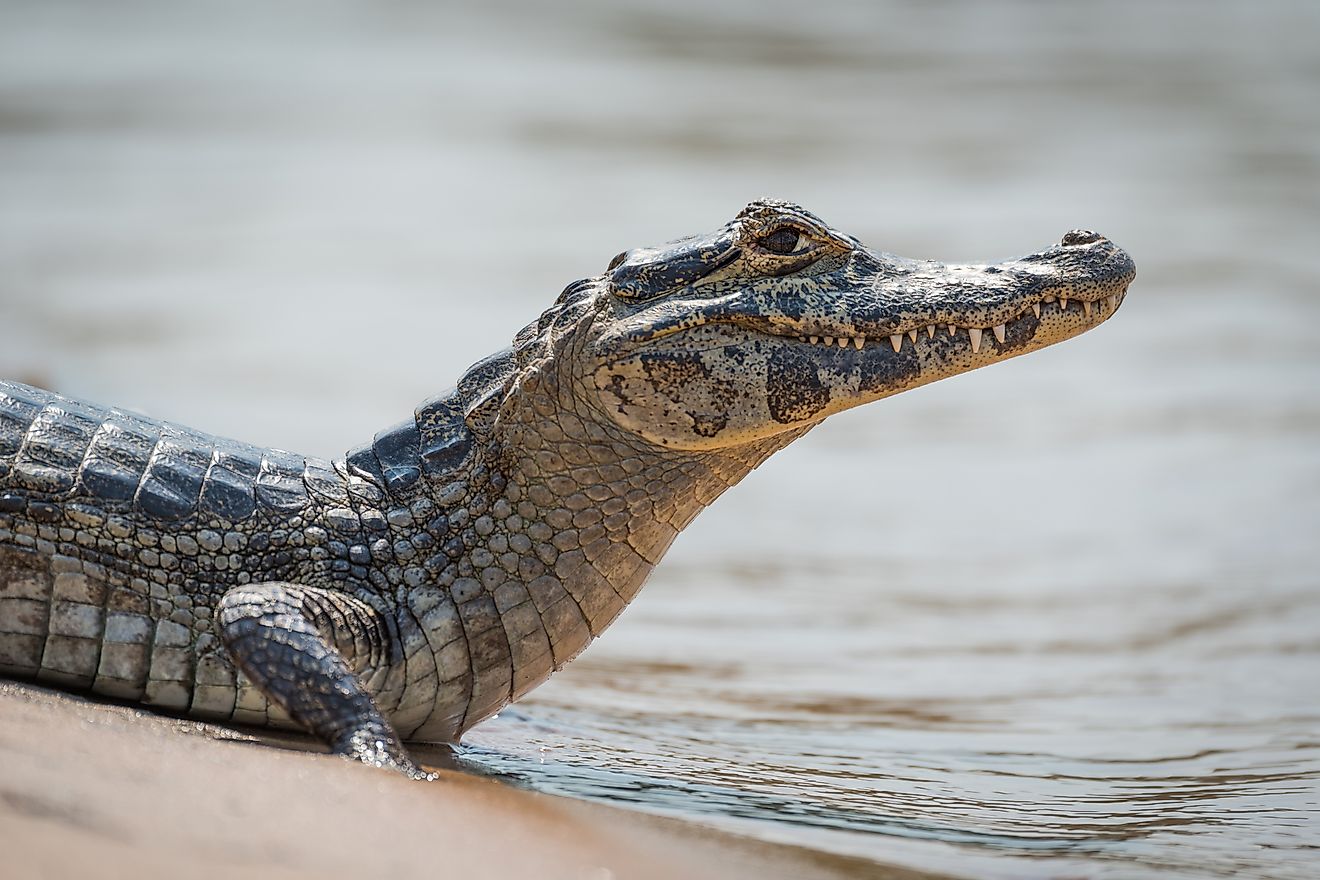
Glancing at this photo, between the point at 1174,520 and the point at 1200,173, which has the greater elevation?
the point at 1200,173

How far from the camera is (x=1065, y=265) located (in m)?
3.88

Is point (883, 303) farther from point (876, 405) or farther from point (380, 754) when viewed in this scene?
point (876, 405)

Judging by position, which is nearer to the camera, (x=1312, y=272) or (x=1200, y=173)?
(x=1312, y=272)

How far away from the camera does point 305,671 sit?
3303 millimetres

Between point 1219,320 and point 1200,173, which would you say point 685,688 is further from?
point 1200,173

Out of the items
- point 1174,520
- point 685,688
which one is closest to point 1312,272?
point 1174,520

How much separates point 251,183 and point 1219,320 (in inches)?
393

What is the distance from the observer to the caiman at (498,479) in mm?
3543

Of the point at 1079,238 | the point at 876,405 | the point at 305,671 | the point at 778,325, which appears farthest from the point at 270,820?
the point at 876,405

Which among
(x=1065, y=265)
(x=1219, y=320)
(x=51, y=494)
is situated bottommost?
(x=51, y=494)

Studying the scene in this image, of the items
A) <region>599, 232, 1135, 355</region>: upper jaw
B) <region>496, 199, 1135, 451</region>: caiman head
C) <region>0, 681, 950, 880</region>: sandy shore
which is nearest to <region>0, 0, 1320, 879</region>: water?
<region>0, 681, 950, 880</region>: sandy shore

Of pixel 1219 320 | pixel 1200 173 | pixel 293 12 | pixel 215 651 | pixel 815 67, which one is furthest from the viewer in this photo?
pixel 293 12

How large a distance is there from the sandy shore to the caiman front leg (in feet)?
0.31

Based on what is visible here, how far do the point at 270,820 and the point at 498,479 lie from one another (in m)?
1.33
